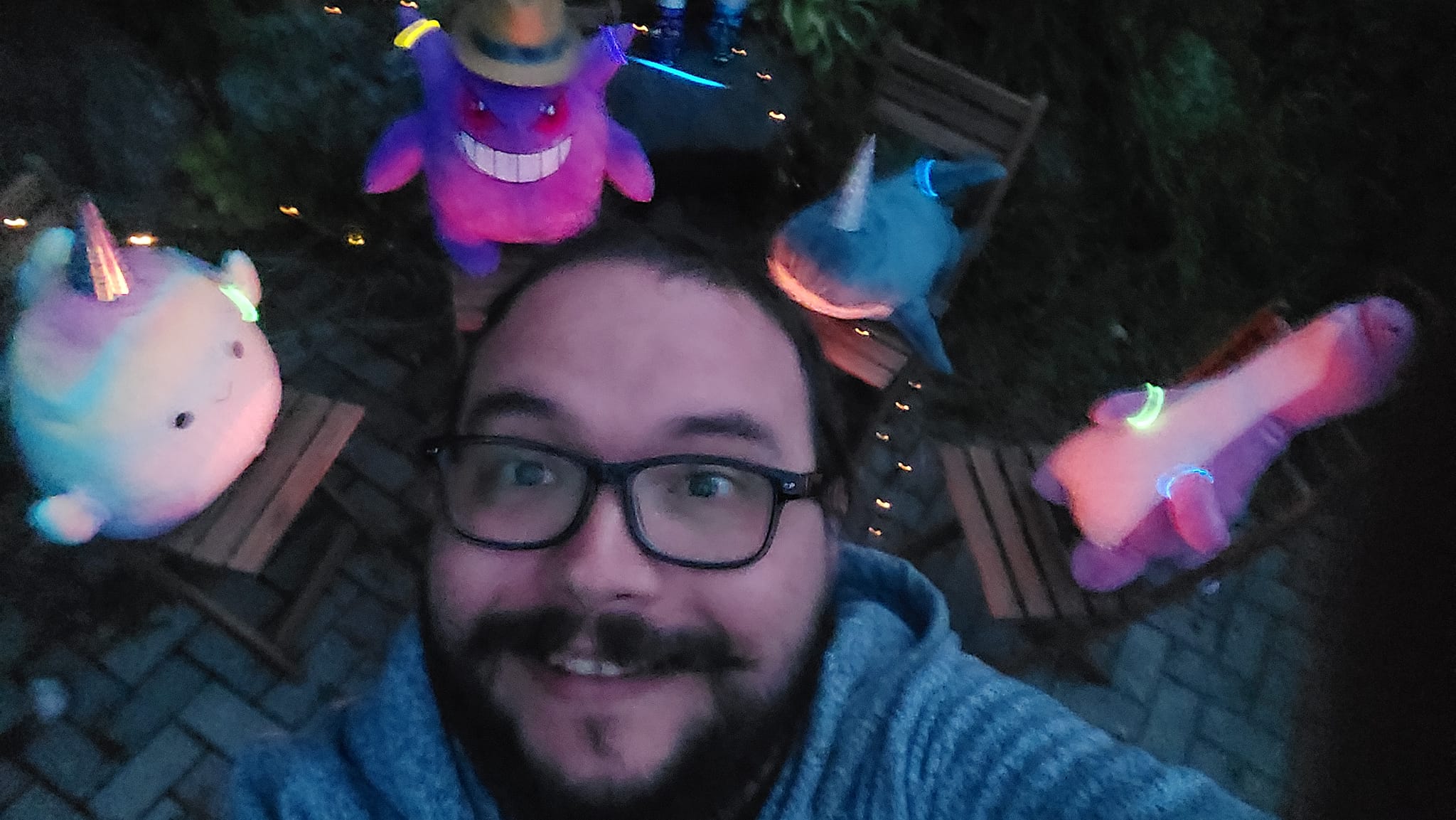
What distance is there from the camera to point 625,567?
110cm

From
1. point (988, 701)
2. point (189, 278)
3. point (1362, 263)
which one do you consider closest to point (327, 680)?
point (189, 278)

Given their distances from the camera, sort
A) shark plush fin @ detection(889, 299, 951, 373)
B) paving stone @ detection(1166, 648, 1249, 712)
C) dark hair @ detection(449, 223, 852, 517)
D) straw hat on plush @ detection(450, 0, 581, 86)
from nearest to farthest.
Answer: dark hair @ detection(449, 223, 852, 517) → straw hat on plush @ detection(450, 0, 581, 86) → shark plush fin @ detection(889, 299, 951, 373) → paving stone @ detection(1166, 648, 1249, 712)

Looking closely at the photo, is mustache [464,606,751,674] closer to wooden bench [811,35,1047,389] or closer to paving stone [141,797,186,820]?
wooden bench [811,35,1047,389]

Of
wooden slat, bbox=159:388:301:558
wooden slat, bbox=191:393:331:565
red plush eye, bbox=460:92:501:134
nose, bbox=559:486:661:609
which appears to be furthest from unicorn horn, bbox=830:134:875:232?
wooden slat, bbox=159:388:301:558

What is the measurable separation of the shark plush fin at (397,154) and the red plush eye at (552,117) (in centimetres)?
38

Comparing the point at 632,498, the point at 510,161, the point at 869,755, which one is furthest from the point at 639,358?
the point at 510,161

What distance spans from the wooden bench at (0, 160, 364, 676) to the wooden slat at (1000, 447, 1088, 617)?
5.79ft

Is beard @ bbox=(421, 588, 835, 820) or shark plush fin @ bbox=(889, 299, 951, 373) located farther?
shark plush fin @ bbox=(889, 299, 951, 373)

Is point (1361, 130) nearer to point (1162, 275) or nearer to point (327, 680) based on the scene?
point (1162, 275)

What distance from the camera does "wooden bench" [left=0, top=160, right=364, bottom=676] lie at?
5.89ft

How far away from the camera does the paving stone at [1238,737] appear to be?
97.2 inches

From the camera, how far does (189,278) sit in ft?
5.81

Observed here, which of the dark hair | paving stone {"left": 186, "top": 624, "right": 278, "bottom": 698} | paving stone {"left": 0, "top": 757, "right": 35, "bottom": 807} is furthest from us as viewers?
paving stone {"left": 186, "top": 624, "right": 278, "bottom": 698}

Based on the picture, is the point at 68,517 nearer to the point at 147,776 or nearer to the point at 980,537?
the point at 147,776
